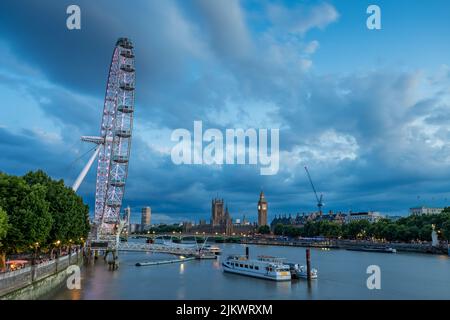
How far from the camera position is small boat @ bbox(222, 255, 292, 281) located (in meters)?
48.0

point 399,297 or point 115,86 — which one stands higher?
point 115,86

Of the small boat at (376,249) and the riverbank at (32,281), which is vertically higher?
the riverbank at (32,281)

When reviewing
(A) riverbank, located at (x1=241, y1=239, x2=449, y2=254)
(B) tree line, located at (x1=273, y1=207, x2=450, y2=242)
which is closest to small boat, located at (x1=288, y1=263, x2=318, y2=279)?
(A) riverbank, located at (x1=241, y1=239, x2=449, y2=254)

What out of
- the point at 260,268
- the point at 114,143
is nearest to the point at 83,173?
the point at 114,143

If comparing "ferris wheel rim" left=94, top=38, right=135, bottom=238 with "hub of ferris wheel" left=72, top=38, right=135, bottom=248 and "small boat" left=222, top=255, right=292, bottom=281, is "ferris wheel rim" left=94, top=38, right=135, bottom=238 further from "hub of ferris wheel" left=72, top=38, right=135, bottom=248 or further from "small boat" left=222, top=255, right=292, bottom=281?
"small boat" left=222, top=255, right=292, bottom=281

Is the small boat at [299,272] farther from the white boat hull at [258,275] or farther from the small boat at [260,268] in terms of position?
the white boat hull at [258,275]

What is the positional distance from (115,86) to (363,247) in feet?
244

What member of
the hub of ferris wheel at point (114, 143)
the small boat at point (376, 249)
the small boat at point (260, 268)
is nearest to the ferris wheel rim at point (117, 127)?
the hub of ferris wheel at point (114, 143)

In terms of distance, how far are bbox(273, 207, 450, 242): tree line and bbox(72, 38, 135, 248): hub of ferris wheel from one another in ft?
215

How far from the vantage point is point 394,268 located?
58.0 meters

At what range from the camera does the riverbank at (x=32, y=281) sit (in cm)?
2519

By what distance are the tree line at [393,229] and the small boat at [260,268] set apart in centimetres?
5423
